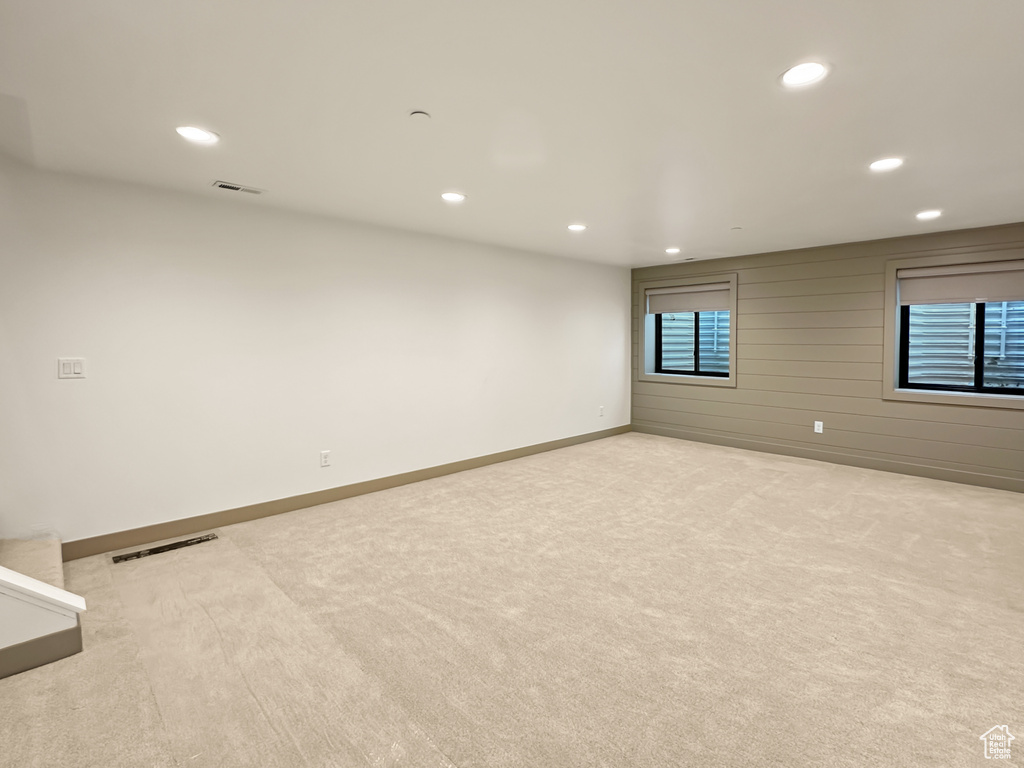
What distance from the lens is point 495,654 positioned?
6.93 feet

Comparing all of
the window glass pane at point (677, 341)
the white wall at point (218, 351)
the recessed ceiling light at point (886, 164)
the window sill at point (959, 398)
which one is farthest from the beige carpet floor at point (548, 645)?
the window glass pane at point (677, 341)

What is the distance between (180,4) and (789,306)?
5.74 meters

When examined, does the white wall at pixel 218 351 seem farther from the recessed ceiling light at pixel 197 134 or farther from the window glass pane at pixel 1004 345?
the window glass pane at pixel 1004 345

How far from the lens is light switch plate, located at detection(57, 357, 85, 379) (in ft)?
9.81

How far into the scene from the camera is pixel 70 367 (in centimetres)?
302

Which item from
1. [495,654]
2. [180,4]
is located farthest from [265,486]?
[180,4]

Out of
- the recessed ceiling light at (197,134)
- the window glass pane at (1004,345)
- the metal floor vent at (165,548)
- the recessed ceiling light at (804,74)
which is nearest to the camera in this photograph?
the recessed ceiling light at (804,74)

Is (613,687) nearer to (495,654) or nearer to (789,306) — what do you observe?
(495,654)

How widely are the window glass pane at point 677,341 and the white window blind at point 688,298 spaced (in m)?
0.25

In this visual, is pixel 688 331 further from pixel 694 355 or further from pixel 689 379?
pixel 689 379

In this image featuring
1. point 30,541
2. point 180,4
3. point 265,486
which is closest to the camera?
point 180,4

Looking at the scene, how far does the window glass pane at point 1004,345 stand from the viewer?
4.64m

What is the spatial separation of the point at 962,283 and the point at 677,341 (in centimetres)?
304

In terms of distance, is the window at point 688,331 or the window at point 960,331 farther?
the window at point 688,331
